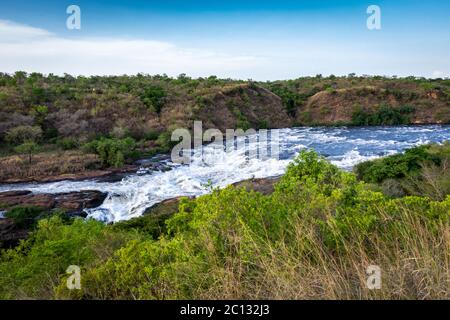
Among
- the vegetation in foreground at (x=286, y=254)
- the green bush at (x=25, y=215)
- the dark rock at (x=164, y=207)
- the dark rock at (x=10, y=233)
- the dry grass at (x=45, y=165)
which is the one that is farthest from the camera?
the dry grass at (x=45, y=165)

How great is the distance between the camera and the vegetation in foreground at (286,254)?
328 centimetres

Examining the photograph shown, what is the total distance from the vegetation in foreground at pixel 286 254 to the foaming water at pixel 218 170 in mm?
7096

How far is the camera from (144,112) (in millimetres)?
38281

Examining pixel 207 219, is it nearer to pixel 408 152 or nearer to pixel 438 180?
pixel 438 180

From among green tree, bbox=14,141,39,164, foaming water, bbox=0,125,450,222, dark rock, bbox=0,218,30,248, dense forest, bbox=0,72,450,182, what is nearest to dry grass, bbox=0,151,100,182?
dense forest, bbox=0,72,450,182

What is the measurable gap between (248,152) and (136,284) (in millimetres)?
23861

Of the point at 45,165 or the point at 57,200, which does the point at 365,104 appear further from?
the point at 57,200

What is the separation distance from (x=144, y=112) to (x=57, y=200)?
2105cm

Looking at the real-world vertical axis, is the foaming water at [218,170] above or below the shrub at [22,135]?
below

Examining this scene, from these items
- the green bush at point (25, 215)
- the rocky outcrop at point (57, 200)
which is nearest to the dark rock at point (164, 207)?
the rocky outcrop at point (57, 200)

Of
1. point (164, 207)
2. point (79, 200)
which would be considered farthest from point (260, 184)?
point (79, 200)

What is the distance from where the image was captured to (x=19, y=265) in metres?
8.98

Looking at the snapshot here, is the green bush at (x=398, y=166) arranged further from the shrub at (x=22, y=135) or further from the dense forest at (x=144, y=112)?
the shrub at (x=22, y=135)

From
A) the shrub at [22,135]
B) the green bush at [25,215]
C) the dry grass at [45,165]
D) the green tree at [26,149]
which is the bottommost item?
the green bush at [25,215]
